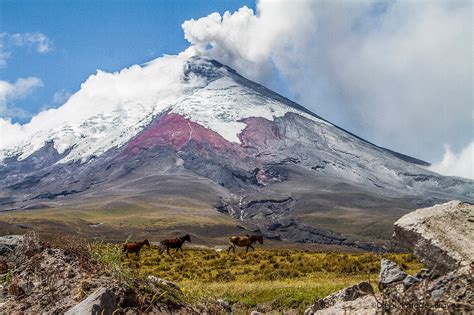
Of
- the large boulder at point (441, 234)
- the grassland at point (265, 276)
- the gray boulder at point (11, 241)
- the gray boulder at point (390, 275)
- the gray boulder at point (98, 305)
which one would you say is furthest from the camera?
the grassland at point (265, 276)

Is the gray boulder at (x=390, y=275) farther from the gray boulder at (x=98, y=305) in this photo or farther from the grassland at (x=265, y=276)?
the gray boulder at (x=98, y=305)

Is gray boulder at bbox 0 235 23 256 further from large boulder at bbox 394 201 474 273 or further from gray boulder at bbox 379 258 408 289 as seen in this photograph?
large boulder at bbox 394 201 474 273

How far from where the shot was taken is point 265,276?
2056 centimetres

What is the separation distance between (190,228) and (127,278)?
125236mm

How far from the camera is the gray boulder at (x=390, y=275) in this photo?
8.69 meters

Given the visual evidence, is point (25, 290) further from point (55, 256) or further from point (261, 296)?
point (261, 296)

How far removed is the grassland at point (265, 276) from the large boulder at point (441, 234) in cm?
363

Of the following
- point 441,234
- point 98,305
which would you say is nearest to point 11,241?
point 98,305

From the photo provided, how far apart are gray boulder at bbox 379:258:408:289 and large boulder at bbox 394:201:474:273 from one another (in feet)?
1.39

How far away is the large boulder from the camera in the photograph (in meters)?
8.01

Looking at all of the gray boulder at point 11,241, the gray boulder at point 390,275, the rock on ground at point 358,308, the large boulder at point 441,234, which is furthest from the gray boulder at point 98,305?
the gray boulder at point 11,241

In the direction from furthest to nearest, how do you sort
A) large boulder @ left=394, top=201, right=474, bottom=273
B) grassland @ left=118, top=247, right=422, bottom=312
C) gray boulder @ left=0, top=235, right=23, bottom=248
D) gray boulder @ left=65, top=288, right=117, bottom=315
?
grassland @ left=118, top=247, right=422, bottom=312 → gray boulder @ left=0, top=235, right=23, bottom=248 → large boulder @ left=394, top=201, right=474, bottom=273 → gray boulder @ left=65, top=288, right=117, bottom=315

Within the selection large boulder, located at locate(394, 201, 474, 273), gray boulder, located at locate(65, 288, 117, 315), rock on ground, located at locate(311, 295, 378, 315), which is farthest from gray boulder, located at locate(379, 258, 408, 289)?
gray boulder, located at locate(65, 288, 117, 315)

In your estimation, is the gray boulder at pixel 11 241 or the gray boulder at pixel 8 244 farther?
the gray boulder at pixel 11 241
